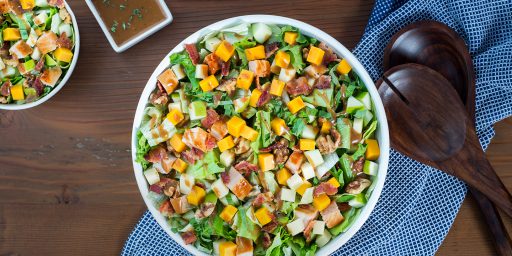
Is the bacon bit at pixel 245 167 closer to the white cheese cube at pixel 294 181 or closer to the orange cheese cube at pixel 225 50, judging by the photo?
the white cheese cube at pixel 294 181

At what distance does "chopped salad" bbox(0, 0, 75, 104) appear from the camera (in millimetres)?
2291

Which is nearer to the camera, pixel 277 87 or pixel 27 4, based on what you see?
pixel 277 87

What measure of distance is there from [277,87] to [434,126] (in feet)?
2.12

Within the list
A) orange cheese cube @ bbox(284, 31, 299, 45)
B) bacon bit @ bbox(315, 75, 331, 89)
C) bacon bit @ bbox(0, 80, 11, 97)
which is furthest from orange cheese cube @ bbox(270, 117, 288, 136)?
bacon bit @ bbox(0, 80, 11, 97)

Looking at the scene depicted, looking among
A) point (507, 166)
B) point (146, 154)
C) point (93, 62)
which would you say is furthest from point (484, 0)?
point (93, 62)

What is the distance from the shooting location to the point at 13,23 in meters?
2.35

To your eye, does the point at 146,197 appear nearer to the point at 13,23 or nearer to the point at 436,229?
the point at 13,23

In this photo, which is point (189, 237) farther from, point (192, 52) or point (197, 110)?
point (192, 52)

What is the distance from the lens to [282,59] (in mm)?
2029

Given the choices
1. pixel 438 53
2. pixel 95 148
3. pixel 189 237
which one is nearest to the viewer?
pixel 189 237

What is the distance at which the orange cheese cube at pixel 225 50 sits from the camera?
6.70 feet

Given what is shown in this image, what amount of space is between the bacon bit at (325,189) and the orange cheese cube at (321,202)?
2 centimetres

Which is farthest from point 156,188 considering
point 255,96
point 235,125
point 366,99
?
point 366,99

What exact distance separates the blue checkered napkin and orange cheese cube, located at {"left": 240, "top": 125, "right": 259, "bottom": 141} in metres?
0.55
